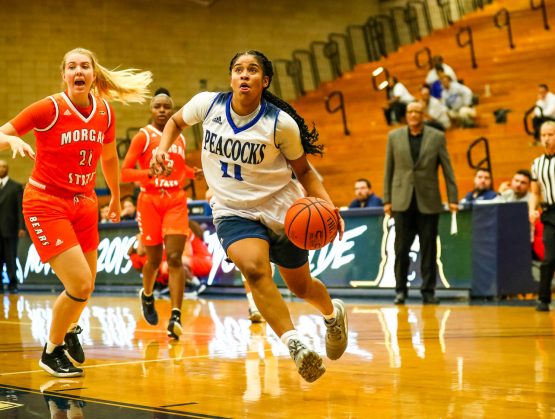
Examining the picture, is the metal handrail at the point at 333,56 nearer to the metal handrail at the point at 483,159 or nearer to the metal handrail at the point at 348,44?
the metal handrail at the point at 348,44

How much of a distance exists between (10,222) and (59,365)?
35.4ft

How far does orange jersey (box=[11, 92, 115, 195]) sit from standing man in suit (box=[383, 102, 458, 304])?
6.01 m

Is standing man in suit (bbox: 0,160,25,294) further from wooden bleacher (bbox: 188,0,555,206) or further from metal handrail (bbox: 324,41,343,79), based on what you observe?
metal handrail (bbox: 324,41,343,79)

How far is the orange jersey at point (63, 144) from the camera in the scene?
616 cm

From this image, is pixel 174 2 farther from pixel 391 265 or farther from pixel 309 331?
pixel 309 331

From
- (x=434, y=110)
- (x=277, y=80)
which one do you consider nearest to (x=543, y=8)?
(x=434, y=110)

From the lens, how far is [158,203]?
898 cm

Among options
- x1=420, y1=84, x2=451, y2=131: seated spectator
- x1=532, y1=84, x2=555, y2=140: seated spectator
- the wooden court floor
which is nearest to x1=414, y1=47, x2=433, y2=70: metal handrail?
x1=420, y1=84, x2=451, y2=131: seated spectator

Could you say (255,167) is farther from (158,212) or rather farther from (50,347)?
(158,212)

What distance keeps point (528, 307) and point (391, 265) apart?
219 centimetres

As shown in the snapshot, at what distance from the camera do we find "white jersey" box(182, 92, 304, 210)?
5688 mm

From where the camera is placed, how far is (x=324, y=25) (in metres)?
29.6

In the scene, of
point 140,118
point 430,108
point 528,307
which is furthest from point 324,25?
point 528,307

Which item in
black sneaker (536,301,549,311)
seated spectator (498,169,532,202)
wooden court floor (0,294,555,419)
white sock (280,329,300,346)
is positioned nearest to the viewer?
wooden court floor (0,294,555,419)
